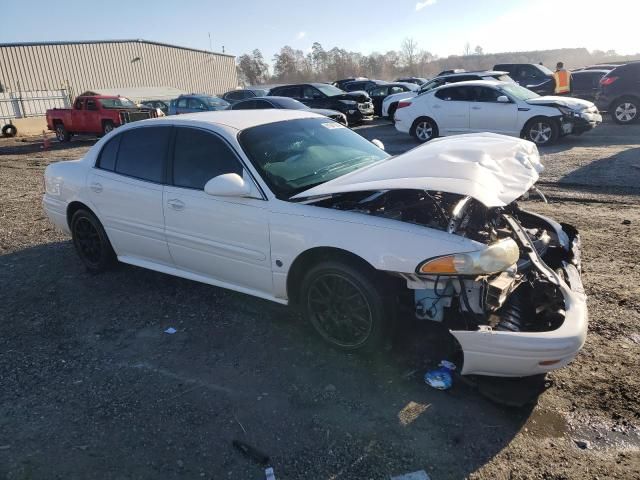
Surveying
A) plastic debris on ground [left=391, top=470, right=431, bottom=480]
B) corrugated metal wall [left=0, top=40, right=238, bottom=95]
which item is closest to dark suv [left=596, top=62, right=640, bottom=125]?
plastic debris on ground [left=391, top=470, right=431, bottom=480]

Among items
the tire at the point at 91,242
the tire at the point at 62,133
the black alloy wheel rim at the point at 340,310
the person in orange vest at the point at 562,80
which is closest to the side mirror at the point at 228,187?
the black alloy wheel rim at the point at 340,310

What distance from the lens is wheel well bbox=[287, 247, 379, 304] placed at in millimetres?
3252

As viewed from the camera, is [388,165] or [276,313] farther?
[276,313]

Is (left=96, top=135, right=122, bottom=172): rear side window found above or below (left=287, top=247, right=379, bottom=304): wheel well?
above

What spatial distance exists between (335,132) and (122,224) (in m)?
2.23

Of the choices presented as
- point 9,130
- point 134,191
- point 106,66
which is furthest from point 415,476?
point 106,66

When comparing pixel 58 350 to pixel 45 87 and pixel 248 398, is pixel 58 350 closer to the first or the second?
pixel 248 398

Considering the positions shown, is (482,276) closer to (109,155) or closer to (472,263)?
(472,263)

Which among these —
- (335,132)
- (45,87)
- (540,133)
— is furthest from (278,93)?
(45,87)

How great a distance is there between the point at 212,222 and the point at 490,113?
9.69m

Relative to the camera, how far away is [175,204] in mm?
4074

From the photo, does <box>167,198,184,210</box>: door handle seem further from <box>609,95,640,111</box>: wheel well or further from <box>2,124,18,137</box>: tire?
<box>2,124,18,137</box>: tire

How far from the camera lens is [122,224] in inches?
182

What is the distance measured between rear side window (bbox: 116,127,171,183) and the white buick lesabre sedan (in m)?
0.01
